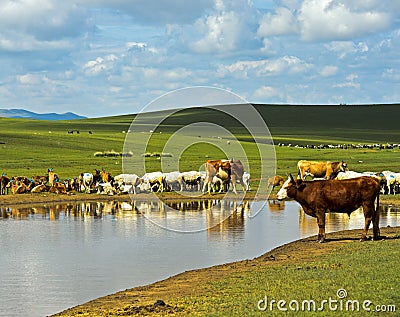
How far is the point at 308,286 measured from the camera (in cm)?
1269

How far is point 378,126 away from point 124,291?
120 metres

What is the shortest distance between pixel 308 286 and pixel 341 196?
6.35 meters

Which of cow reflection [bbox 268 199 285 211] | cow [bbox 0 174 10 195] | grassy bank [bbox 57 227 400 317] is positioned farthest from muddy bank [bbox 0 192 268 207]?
grassy bank [bbox 57 227 400 317]

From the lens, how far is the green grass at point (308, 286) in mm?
11234

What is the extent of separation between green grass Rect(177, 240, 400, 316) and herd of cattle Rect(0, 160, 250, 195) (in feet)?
67.7

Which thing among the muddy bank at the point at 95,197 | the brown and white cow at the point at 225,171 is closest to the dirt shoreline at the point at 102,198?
the muddy bank at the point at 95,197

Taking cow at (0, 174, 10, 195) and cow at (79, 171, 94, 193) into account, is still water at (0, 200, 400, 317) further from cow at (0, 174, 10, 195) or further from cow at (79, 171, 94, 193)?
cow at (0, 174, 10, 195)

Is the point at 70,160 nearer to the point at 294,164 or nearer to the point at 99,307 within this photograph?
the point at 294,164

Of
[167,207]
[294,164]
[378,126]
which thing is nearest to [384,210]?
[167,207]

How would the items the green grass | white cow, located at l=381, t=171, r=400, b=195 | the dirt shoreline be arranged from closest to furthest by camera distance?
the green grass
the dirt shoreline
white cow, located at l=381, t=171, r=400, b=195

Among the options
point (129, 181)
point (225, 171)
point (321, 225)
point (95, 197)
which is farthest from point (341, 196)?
point (129, 181)

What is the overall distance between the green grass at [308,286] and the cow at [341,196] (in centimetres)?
266

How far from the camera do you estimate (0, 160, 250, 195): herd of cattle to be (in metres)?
36.2

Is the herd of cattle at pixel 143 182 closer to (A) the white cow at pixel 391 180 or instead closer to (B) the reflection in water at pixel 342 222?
(A) the white cow at pixel 391 180
